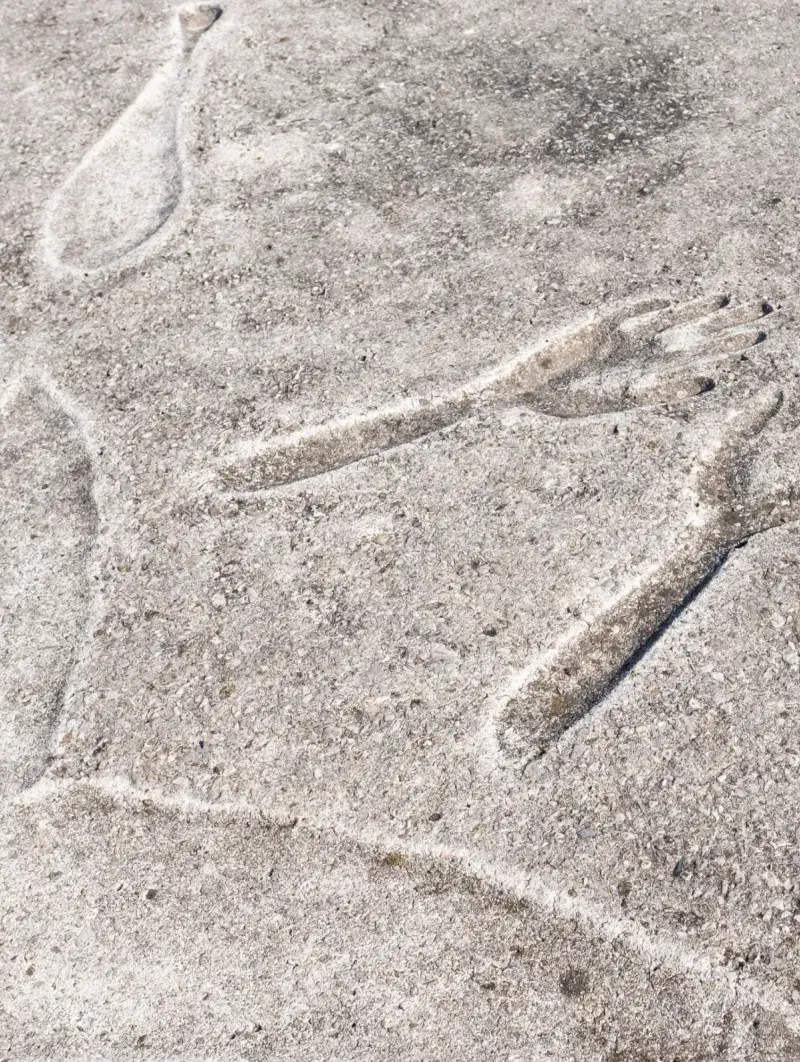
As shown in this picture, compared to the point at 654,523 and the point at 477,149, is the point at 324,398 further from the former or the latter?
the point at 477,149

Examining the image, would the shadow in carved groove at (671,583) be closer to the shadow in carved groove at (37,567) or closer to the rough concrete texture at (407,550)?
the rough concrete texture at (407,550)

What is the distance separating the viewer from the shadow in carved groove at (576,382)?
3.38 meters

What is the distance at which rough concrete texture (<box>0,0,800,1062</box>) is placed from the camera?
2412mm

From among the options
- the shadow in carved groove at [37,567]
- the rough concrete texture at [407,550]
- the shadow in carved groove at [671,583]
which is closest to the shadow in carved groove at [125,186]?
the rough concrete texture at [407,550]

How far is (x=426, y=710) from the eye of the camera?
278cm

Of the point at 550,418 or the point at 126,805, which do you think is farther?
the point at 550,418

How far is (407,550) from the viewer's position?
309cm

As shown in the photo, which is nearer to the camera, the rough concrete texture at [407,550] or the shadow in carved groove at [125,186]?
the rough concrete texture at [407,550]

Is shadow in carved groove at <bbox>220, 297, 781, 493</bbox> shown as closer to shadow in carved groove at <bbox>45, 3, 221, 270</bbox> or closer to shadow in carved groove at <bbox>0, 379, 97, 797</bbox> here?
shadow in carved groove at <bbox>0, 379, 97, 797</bbox>

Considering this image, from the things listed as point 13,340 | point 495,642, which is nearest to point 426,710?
point 495,642

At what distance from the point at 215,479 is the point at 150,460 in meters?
0.20

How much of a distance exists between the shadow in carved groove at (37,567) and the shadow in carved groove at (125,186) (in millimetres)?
708

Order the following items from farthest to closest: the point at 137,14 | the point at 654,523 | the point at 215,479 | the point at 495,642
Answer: the point at 137,14, the point at 215,479, the point at 654,523, the point at 495,642

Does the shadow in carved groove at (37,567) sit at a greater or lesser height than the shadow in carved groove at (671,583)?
greater
